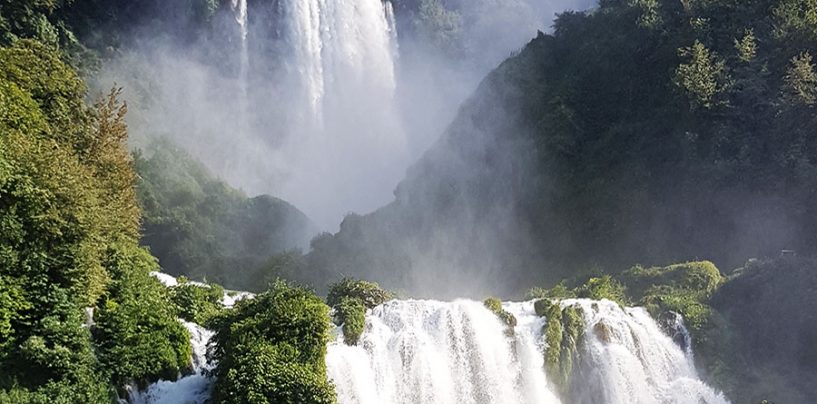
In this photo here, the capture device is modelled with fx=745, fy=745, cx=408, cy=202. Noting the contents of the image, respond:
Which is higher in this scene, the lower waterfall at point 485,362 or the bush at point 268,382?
the lower waterfall at point 485,362

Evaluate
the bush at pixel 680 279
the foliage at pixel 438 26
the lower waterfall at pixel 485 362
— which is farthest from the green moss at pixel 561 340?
the foliage at pixel 438 26

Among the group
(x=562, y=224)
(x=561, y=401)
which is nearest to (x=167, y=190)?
(x=562, y=224)

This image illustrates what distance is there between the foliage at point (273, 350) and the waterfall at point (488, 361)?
1323 mm

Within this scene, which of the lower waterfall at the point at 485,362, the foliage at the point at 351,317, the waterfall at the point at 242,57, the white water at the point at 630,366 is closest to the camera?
the lower waterfall at the point at 485,362

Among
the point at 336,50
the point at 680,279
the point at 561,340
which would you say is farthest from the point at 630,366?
the point at 336,50

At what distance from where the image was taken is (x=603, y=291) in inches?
1041

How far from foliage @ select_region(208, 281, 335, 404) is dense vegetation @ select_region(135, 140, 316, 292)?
1760cm

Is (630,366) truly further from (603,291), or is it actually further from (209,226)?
(209,226)

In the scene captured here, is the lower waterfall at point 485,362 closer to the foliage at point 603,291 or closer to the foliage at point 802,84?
the foliage at point 603,291

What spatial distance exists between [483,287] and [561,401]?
715 inches

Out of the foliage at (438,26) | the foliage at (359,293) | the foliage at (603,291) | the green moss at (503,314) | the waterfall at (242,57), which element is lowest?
the green moss at (503,314)

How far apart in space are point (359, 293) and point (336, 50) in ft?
140

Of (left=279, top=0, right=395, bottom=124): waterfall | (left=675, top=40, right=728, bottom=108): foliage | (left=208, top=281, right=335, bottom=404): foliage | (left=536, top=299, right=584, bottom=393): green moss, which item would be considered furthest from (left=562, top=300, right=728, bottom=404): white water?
(left=279, top=0, right=395, bottom=124): waterfall

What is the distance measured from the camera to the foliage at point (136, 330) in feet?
58.6
